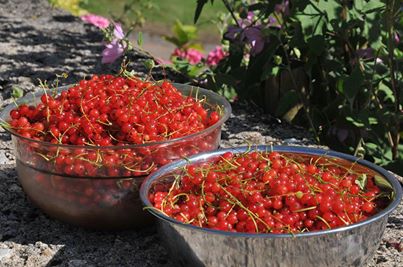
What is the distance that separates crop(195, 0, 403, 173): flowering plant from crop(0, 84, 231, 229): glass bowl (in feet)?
2.55

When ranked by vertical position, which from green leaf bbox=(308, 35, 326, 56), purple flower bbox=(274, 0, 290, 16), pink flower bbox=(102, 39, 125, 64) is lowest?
pink flower bbox=(102, 39, 125, 64)

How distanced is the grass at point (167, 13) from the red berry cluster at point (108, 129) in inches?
173

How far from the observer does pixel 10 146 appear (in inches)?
112

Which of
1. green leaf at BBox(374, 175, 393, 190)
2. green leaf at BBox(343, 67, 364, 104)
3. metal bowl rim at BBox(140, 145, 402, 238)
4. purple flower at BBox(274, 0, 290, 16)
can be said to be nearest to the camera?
metal bowl rim at BBox(140, 145, 402, 238)

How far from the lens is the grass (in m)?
6.88

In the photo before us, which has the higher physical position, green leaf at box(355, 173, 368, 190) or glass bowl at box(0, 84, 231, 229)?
green leaf at box(355, 173, 368, 190)

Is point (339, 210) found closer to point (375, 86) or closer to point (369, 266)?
point (369, 266)

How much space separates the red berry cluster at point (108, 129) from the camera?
2076mm

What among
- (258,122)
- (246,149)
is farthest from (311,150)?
(258,122)

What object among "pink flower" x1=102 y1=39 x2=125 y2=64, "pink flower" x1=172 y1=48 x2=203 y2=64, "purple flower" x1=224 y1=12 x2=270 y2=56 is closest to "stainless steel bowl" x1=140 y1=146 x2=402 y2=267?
"pink flower" x1=102 y1=39 x2=125 y2=64

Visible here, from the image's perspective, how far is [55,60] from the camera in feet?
12.4

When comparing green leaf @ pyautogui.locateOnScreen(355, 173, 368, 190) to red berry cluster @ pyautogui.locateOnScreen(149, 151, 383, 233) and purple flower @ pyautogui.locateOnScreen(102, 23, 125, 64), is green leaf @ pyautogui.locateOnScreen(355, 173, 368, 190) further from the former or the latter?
purple flower @ pyautogui.locateOnScreen(102, 23, 125, 64)

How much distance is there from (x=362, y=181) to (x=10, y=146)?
52.2 inches

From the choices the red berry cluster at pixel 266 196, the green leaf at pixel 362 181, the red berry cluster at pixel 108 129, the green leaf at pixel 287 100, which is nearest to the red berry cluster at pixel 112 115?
the red berry cluster at pixel 108 129
